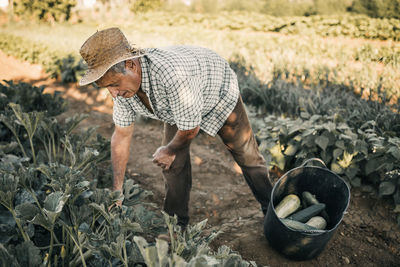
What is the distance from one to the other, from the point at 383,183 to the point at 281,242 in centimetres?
127

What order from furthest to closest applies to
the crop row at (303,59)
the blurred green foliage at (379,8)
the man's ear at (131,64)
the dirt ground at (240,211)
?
the blurred green foliage at (379,8), the crop row at (303,59), the dirt ground at (240,211), the man's ear at (131,64)

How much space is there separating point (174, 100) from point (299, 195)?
1383 mm

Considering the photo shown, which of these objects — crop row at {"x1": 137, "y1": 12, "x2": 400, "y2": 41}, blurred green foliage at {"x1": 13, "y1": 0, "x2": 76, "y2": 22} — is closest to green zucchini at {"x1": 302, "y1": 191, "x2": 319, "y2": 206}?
crop row at {"x1": 137, "y1": 12, "x2": 400, "y2": 41}

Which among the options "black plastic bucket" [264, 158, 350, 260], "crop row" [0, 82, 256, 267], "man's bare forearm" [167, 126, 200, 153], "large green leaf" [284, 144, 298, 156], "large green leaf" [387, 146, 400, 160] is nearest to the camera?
"crop row" [0, 82, 256, 267]

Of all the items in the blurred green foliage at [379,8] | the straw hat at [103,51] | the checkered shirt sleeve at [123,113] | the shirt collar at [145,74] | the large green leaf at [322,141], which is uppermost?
the blurred green foliage at [379,8]

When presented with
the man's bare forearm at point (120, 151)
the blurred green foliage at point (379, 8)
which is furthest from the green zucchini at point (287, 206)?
the blurred green foliage at point (379, 8)

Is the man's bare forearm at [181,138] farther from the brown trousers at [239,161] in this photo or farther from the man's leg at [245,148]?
the man's leg at [245,148]

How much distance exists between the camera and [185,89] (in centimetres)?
172

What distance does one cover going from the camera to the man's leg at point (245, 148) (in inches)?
90.6

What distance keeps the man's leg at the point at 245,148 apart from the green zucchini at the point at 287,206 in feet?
0.67

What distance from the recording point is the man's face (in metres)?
1.61

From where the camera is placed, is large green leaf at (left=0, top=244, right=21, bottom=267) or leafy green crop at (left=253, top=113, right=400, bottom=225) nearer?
large green leaf at (left=0, top=244, right=21, bottom=267)

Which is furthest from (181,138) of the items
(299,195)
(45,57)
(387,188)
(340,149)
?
(45,57)

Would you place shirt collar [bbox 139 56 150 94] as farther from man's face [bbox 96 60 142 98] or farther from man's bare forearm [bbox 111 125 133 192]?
man's bare forearm [bbox 111 125 133 192]
